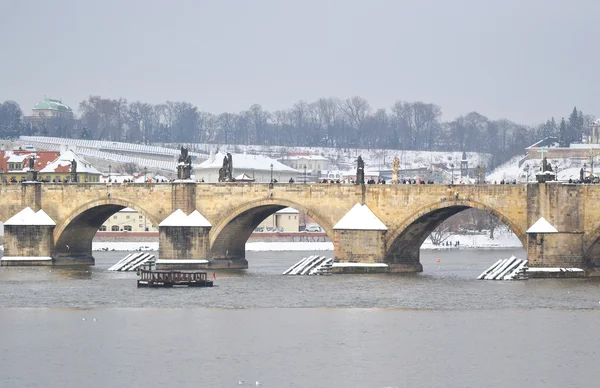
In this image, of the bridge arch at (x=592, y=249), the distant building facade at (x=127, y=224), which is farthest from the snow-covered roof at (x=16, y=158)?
the bridge arch at (x=592, y=249)

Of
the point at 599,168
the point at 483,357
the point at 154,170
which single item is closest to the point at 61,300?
the point at 483,357

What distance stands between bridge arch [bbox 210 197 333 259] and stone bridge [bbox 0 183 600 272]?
5cm

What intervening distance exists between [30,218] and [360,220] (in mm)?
18548

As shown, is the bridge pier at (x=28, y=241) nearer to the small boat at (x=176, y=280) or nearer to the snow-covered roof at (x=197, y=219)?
the snow-covered roof at (x=197, y=219)

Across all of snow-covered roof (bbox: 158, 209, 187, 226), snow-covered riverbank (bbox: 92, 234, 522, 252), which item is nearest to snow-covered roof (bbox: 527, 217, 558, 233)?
snow-covered roof (bbox: 158, 209, 187, 226)

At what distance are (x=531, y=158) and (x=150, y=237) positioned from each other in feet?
263

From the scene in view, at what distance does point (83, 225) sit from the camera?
7438 centimetres

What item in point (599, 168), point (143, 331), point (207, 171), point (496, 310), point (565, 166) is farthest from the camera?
point (565, 166)

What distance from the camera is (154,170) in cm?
18012

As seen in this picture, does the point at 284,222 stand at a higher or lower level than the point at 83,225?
higher

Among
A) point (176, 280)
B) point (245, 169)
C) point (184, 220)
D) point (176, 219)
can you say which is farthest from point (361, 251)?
point (245, 169)

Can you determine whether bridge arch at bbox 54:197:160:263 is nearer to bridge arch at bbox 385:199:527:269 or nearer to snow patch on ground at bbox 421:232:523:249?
bridge arch at bbox 385:199:527:269

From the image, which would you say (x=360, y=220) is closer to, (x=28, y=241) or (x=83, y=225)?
(x=83, y=225)

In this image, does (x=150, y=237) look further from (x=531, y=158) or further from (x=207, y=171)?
(x=531, y=158)
